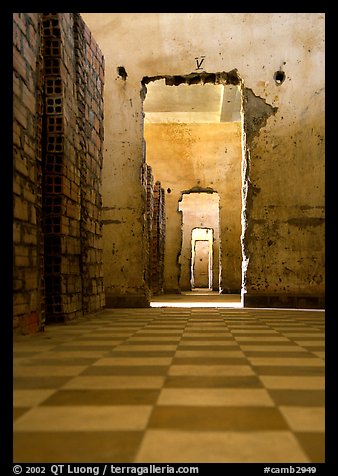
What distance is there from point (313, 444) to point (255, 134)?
7.92 m

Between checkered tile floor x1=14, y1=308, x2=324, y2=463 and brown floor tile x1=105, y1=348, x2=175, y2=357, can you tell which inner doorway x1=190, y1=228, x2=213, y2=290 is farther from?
brown floor tile x1=105, y1=348, x2=175, y2=357

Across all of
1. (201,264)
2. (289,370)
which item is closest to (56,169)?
(289,370)

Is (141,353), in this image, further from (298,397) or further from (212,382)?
(298,397)

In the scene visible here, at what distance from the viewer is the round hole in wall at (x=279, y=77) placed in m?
8.86

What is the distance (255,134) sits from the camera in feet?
29.2

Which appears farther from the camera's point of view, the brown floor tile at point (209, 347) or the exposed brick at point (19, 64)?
the exposed brick at point (19, 64)

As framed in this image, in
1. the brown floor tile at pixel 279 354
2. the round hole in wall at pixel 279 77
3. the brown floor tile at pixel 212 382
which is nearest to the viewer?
the brown floor tile at pixel 212 382

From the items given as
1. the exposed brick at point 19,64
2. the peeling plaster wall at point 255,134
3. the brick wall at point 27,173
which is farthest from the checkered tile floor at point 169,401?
the peeling plaster wall at point 255,134

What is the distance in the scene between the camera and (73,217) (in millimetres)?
6051

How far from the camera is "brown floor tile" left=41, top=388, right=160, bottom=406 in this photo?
1.97 metres

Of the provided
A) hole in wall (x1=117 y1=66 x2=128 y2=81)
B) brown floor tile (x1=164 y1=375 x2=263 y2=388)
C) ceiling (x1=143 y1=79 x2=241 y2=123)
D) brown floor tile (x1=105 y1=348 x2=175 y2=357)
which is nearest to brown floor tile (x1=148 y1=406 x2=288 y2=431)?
brown floor tile (x1=164 y1=375 x2=263 y2=388)

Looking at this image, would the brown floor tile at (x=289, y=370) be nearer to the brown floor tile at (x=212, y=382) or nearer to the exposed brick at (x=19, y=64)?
the brown floor tile at (x=212, y=382)

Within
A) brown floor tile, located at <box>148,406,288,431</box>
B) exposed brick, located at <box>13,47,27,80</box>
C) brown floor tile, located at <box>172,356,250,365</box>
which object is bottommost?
brown floor tile, located at <box>172,356,250,365</box>

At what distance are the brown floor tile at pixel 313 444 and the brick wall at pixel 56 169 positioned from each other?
300cm
